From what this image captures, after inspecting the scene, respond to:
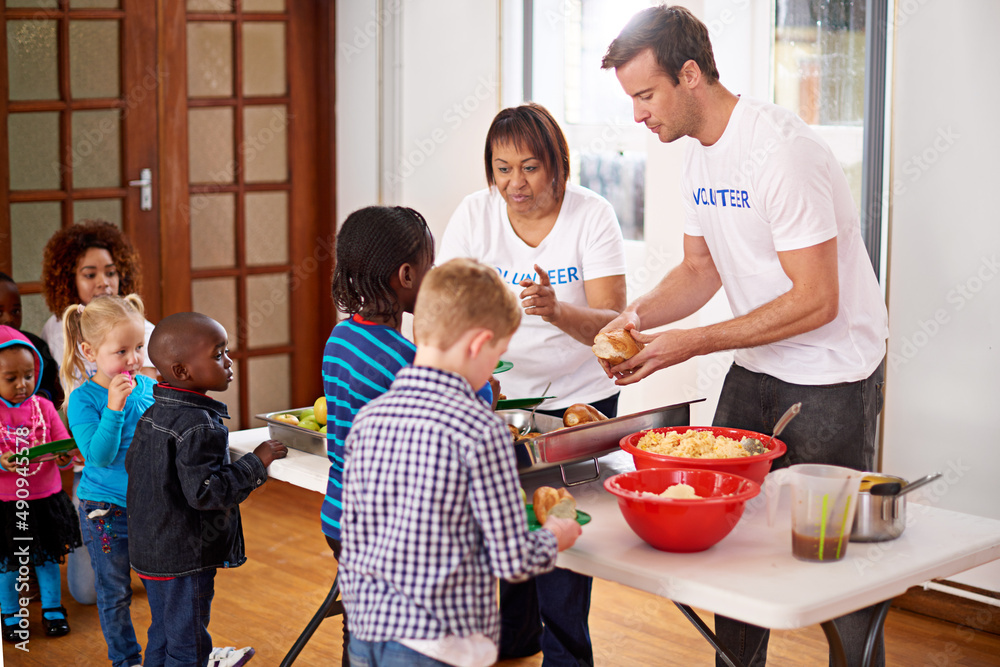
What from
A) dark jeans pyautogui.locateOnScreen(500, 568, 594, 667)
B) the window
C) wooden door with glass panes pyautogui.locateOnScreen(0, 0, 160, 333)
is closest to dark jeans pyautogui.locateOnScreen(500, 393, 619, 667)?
dark jeans pyautogui.locateOnScreen(500, 568, 594, 667)

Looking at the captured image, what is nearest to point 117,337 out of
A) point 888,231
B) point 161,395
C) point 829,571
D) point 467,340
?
point 161,395

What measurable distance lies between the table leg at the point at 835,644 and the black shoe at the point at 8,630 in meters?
2.45

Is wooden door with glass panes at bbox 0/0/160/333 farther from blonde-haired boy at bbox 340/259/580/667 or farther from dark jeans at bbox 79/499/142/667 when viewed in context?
blonde-haired boy at bbox 340/259/580/667

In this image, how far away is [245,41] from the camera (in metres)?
5.03

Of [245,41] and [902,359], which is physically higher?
[245,41]

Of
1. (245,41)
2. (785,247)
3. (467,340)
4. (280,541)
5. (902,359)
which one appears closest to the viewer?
(467,340)

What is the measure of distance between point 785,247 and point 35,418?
215 centimetres

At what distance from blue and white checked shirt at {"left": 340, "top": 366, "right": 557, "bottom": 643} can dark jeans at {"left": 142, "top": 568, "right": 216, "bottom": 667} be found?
92 centimetres

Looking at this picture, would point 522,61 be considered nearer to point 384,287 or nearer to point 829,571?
point 384,287

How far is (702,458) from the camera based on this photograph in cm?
182

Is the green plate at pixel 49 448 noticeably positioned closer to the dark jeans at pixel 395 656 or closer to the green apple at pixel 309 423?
the green apple at pixel 309 423

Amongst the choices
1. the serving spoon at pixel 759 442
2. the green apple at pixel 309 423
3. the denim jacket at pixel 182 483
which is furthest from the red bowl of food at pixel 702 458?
the denim jacket at pixel 182 483

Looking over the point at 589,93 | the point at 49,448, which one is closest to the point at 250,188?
the point at 589,93

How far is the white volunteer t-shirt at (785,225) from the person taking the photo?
79.2 inches
